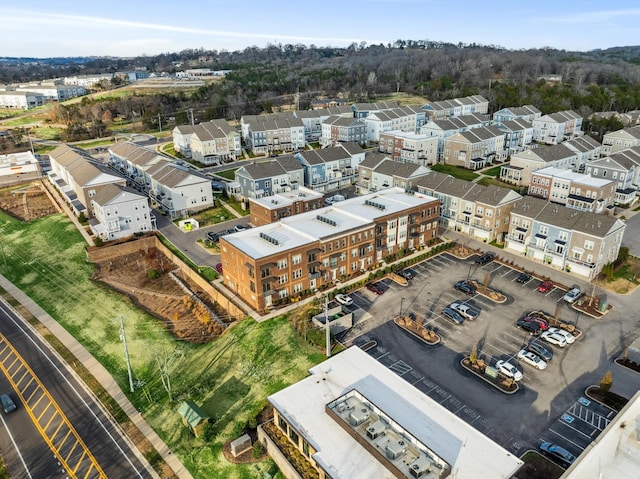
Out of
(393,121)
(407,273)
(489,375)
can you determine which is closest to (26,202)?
(407,273)

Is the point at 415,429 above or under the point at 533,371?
above

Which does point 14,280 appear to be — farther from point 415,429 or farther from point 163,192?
point 415,429

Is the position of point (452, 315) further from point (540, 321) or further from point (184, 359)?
point (184, 359)

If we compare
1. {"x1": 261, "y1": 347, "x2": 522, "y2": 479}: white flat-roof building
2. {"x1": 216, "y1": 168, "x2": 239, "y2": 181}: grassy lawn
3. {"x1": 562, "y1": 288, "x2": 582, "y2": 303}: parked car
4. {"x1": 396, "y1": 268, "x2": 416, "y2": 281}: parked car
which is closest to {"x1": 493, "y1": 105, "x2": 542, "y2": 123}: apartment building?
{"x1": 216, "y1": 168, "x2": 239, "y2": 181}: grassy lawn

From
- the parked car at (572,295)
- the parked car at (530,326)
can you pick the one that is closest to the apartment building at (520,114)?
the parked car at (572,295)

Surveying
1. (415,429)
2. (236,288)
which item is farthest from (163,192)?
(415,429)

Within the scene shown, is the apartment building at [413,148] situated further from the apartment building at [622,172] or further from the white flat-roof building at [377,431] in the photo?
the white flat-roof building at [377,431]

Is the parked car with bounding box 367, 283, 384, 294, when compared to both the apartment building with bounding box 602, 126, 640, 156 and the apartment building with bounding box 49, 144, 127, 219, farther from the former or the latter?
the apartment building with bounding box 602, 126, 640, 156

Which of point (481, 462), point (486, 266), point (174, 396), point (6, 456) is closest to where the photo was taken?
point (481, 462)
